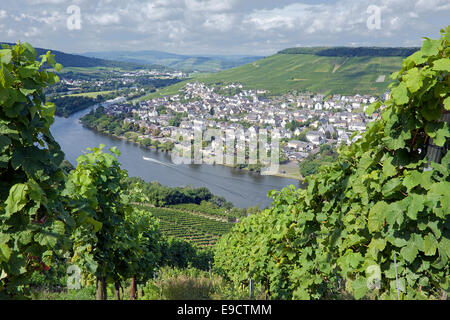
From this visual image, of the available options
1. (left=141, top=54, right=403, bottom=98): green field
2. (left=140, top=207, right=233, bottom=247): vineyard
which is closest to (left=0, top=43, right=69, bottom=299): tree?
(left=140, top=207, right=233, bottom=247): vineyard

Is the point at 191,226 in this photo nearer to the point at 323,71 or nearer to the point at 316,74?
the point at 316,74

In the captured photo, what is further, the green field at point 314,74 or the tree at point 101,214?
the green field at point 314,74

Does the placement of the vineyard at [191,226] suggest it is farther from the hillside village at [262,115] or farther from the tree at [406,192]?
the tree at [406,192]

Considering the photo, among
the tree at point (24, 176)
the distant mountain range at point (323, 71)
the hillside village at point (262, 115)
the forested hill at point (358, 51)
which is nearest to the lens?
the tree at point (24, 176)

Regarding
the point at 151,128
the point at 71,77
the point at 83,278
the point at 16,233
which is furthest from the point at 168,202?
the point at 71,77

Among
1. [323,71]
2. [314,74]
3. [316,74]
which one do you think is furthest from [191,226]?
[323,71]

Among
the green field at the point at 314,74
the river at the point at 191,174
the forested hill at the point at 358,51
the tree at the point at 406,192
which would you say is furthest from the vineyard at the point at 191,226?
the forested hill at the point at 358,51
